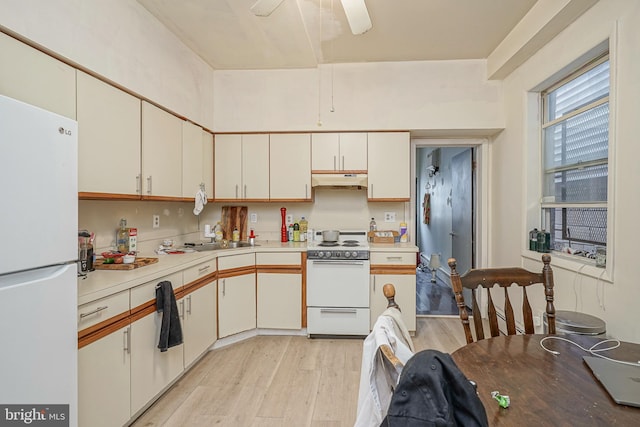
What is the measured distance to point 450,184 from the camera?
191 inches

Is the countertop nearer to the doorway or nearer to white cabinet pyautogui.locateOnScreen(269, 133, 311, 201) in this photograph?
white cabinet pyautogui.locateOnScreen(269, 133, 311, 201)

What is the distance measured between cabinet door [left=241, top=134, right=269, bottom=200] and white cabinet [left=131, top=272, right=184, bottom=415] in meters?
1.49

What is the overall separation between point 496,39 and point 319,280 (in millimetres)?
2898

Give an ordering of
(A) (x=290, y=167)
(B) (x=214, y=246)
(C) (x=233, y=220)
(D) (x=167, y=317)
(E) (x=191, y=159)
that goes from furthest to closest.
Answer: (C) (x=233, y=220) → (A) (x=290, y=167) → (B) (x=214, y=246) → (E) (x=191, y=159) → (D) (x=167, y=317)

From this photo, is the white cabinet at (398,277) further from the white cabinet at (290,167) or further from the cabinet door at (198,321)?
the cabinet door at (198,321)

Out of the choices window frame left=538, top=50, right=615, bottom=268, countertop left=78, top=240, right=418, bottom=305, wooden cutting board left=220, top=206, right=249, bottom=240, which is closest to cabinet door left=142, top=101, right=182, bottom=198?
countertop left=78, top=240, right=418, bottom=305

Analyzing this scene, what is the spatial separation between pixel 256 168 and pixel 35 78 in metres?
2.05

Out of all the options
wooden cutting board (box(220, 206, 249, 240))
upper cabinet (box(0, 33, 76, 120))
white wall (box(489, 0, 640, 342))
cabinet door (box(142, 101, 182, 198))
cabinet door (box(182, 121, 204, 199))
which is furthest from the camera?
wooden cutting board (box(220, 206, 249, 240))

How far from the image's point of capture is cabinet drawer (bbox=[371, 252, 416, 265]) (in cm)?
309

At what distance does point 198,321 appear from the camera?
254cm

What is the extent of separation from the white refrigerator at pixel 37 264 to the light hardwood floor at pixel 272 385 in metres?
0.90

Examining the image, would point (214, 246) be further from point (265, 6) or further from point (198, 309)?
point (265, 6)

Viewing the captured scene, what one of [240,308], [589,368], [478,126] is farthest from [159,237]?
[478,126]

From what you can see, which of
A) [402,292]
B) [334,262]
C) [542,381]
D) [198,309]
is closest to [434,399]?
[542,381]
